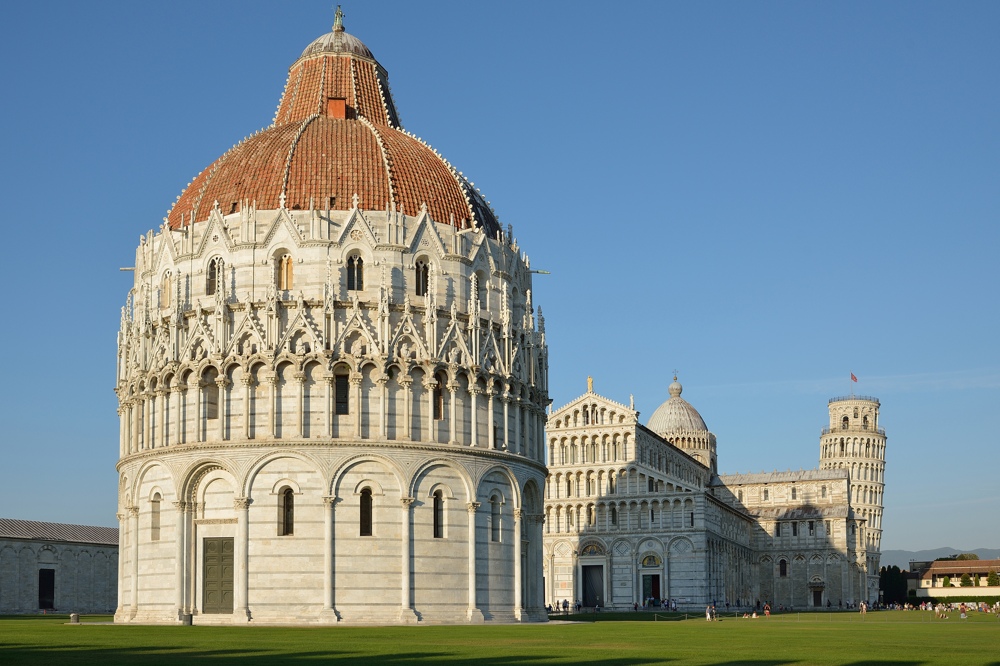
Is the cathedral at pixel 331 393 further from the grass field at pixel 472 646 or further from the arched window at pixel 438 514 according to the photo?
the grass field at pixel 472 646

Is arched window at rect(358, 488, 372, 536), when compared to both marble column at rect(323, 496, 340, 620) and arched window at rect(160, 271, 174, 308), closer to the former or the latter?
marble column at rect(323, 496, 340, 620)

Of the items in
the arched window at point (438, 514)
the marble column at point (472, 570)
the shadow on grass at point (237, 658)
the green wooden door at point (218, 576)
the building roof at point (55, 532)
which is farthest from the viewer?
the building roof at point (55, 532)

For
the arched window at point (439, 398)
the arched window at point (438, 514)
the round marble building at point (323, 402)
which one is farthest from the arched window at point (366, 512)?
the arched window at point (439, 398)

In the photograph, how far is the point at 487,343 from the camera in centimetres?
6275

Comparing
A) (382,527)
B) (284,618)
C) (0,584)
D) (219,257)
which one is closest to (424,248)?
(219,257)

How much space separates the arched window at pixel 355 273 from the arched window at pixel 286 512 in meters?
10.2

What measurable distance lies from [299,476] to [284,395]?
12.5 ft

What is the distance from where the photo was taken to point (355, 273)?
6075cm

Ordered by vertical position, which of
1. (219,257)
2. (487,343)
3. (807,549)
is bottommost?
(807,549)

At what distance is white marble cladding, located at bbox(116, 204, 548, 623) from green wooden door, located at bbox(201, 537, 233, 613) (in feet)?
1.09

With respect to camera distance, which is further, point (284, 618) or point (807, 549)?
point (807, 549)

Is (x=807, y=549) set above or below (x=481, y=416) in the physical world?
below

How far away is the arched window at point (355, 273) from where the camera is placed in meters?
60.6

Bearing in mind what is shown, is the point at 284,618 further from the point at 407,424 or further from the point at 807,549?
the point at 807,549
